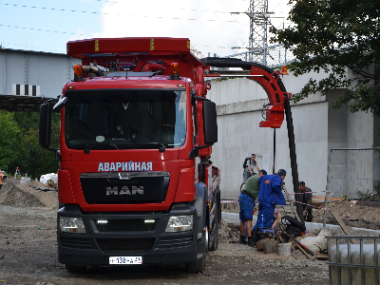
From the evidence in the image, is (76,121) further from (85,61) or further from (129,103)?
(85,61)

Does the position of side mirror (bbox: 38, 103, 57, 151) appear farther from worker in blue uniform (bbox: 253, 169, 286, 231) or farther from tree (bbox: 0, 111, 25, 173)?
tree (bbox: 0, 111, 25, 173)

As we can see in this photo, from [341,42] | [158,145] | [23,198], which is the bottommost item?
[23,198]

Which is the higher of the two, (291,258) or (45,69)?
(45,69)

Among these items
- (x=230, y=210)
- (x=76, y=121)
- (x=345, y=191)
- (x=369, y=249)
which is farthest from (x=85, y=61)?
(x=230, y=210)

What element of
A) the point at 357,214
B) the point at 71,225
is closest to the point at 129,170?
the point at 71,225

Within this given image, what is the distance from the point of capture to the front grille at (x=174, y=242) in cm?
803

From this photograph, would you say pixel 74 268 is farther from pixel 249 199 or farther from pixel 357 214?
pixel 357 214

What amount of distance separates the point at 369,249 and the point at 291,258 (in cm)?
532

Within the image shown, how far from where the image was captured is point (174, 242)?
806 centimetres

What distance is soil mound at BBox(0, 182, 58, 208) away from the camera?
27.2m

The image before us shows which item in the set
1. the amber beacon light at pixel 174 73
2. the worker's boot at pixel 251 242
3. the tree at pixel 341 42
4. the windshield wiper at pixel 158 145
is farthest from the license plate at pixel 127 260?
the tree at pixel 341 42

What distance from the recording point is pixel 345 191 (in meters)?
13.6

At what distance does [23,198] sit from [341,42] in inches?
679

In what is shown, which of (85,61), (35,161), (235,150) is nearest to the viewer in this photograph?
(85,61)
